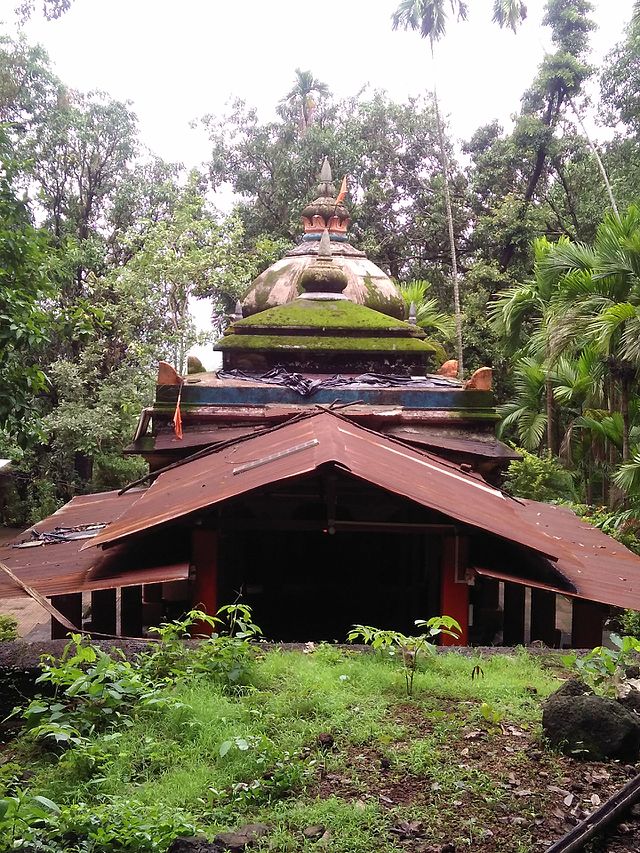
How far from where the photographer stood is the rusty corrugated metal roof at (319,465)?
5.93 meters

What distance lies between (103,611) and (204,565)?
1284mm

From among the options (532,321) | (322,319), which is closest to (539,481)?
(532,321)

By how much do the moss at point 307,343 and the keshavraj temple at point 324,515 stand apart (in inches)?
1.0

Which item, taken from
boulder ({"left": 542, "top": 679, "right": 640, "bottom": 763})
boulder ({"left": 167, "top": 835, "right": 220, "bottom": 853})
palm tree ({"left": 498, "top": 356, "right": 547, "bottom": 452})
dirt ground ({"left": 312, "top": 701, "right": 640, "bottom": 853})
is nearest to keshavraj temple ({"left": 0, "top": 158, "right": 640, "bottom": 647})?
boulder ({"left": 542, "top": 679, "right": 640, "bottom": 763})

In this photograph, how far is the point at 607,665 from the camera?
4.68 metres

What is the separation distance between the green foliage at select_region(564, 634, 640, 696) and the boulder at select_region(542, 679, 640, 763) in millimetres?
606

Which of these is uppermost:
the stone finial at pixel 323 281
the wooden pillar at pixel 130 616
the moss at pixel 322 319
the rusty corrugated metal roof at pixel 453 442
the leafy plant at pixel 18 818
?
the stone finial at pixel 323 281

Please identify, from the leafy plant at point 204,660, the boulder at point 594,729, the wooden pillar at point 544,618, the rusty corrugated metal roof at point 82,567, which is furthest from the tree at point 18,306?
the wooden pillar at point 544,618

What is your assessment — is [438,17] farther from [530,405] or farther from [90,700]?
[90,700]

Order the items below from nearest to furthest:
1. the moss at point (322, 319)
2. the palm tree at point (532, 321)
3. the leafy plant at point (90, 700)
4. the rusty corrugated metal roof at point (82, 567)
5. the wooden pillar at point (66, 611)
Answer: the leafy plant at point (90, 700) → the rusty corrugated metal roof at point (82, 567) → the wooden pillar at point (66, 611) → the moss at point (322, 319) → the palm tree at point (532, 321)

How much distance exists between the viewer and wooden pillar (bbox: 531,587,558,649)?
775 cm

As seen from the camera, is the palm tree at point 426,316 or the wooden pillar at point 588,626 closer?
the wooden pillar at point 588,626

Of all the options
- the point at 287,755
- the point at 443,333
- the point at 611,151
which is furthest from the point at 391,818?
the point at 611,151

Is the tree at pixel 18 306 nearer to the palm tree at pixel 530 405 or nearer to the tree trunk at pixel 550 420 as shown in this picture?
the tree trunk at pixel 550 420
